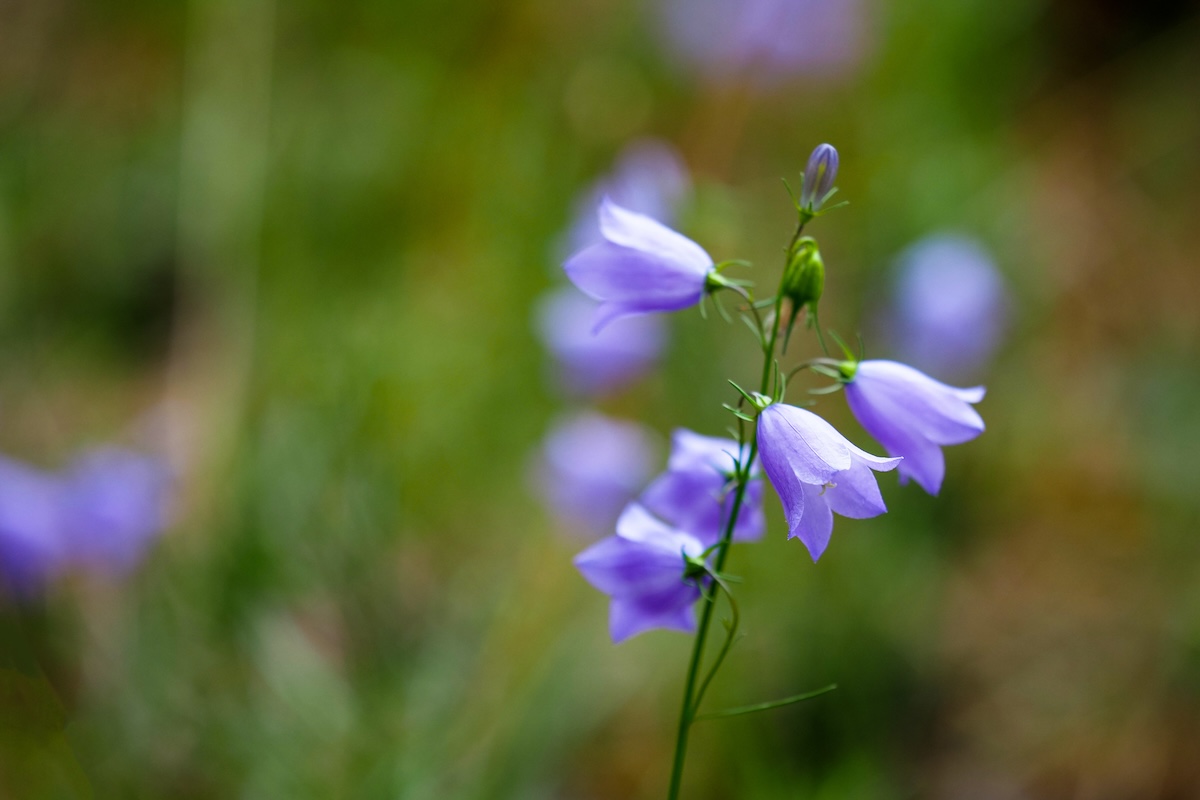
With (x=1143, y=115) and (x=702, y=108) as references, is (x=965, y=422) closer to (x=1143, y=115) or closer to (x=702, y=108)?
(x=702, y=108)

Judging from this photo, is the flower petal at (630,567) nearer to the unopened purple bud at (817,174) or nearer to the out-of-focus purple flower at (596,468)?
the unopened purple bud at (817,174)

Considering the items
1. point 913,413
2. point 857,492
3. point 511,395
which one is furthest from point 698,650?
point 511,395

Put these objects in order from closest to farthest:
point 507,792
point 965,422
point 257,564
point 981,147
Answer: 1. point 965,422
2. point 507,792
3. point 257,564
4. point 981,147

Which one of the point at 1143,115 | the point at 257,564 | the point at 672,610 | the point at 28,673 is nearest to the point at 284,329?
the point at 257,564

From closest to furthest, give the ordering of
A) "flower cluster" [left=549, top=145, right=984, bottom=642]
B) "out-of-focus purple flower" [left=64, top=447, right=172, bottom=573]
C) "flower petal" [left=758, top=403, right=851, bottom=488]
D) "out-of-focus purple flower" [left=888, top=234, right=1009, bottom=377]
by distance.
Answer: "flower petal" [left=758, top=403, right=851, bottom=488] → "flower cluster" [left=549, top=145, right=984, bottom=642] → "out-of-focus purple flower" [left=64, top=447, right=172, bottom=573] → "out-of-focus purple flower" [left=888, top=234, right=1009, bottom=377]

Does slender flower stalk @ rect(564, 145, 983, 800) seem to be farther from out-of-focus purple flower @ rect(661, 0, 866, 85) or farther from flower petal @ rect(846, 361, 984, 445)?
out-of-focus purple flower @ rect(661, 0, 866, 85)

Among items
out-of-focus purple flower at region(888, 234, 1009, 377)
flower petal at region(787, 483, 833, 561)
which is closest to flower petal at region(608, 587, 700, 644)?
flower petal at region(787, 483, 833, 561)

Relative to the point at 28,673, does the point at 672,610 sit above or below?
above
